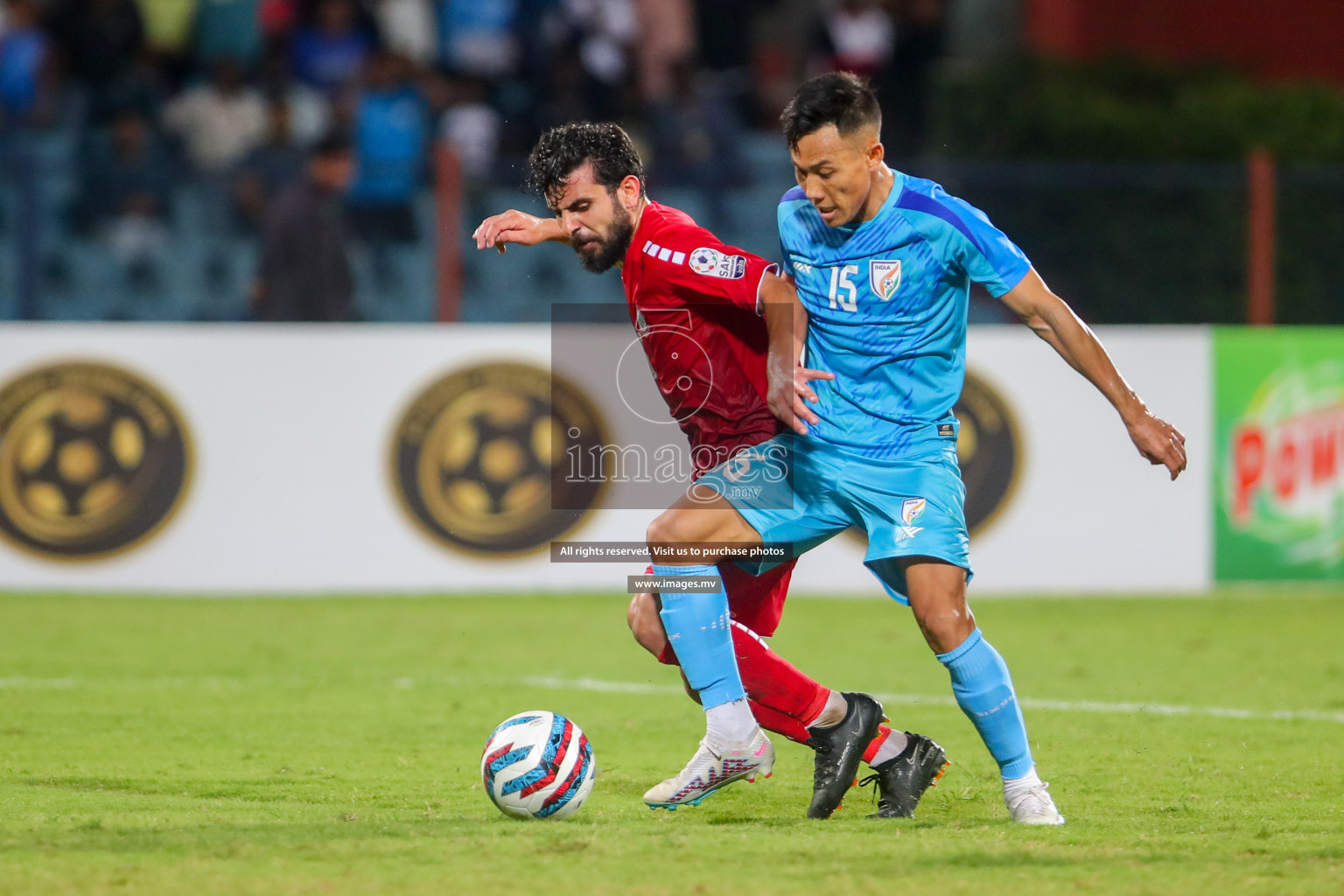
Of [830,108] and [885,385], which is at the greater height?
[830,108]

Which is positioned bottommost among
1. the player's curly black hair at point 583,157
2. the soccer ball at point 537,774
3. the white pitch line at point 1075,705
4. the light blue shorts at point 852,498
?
the white pitch line at point 1075,705

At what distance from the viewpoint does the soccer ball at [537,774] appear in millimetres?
4672

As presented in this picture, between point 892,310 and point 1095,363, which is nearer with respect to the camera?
point 1095,363

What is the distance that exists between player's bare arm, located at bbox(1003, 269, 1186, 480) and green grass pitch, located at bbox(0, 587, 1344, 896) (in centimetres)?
101

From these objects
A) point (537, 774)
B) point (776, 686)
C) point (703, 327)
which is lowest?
point (537, 774)

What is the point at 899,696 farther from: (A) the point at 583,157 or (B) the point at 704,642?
(A) the point at 583,157

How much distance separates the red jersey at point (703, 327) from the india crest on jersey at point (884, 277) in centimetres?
30

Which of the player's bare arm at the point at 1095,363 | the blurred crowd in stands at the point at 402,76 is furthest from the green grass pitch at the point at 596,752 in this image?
the blurred crowd in stands at the point at 402,76

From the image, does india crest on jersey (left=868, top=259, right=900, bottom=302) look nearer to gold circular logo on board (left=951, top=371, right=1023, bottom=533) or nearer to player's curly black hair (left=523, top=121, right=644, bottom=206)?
player's curly black hair (left=523, top=121, right=644, bottom=206)

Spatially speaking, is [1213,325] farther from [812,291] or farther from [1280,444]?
[812,291]

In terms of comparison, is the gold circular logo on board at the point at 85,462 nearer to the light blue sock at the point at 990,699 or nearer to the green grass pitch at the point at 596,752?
the green grass pitch at the point at 596,752

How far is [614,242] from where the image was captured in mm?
4977

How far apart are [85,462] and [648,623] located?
20.4 feet

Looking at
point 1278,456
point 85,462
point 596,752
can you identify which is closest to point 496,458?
point 85,462
